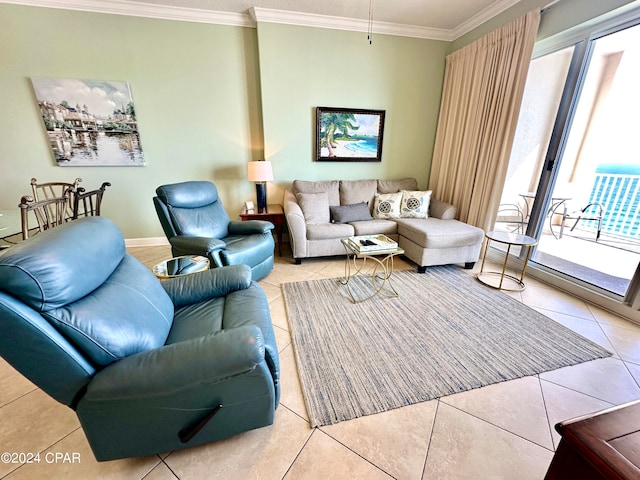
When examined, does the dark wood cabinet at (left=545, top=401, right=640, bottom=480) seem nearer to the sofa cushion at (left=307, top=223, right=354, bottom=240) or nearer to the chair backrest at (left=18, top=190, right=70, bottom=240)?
the sofa cushion at (left=307, top=223, right=354, bottom=240)

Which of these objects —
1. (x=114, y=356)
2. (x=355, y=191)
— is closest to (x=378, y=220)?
(x=355, y=191)

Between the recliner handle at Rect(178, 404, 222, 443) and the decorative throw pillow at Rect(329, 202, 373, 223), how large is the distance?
8.10 feet

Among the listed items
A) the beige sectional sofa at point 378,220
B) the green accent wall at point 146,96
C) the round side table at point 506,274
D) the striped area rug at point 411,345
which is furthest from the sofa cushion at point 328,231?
the round side table at point 506,274

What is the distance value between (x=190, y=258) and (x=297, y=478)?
1555 millimetres

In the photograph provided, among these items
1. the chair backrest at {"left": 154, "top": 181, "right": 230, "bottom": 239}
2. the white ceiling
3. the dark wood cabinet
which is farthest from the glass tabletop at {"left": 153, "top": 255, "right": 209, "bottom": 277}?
the white ceiling

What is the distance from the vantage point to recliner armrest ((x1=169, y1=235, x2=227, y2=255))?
2.10 meters

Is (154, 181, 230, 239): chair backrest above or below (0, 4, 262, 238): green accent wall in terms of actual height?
below

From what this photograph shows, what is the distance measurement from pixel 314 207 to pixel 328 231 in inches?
16.1

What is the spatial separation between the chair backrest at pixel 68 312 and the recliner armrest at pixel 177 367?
7 cm

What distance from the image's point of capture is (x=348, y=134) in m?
3.56

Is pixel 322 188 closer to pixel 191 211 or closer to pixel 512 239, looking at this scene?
pixel 191 211

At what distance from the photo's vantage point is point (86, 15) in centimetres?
276

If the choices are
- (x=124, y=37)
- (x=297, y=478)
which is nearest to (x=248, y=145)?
(x=124, y=37)

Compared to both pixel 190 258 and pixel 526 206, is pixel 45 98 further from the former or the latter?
pixel 526 206
